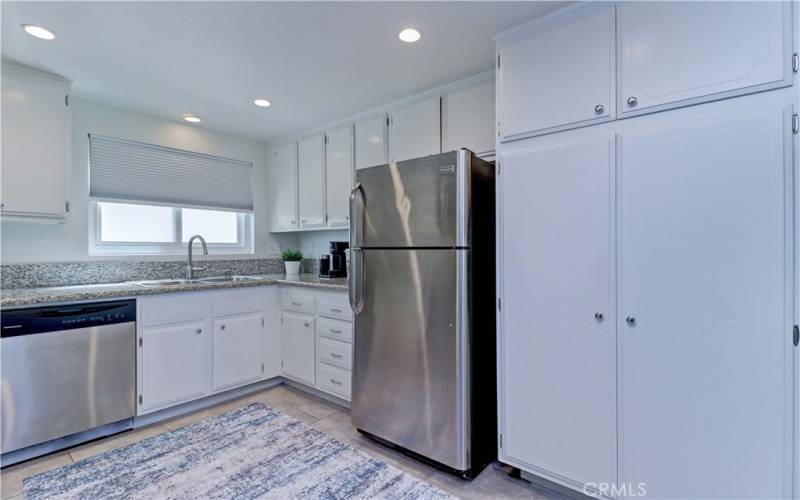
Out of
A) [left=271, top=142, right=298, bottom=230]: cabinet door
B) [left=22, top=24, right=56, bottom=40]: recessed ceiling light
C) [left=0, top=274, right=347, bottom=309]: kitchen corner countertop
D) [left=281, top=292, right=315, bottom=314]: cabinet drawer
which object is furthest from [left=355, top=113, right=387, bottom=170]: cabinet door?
[left=22, top=24, right=56, bottom=40]: recessed ceiling light

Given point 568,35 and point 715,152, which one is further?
point 568,35

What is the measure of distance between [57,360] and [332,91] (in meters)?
2.37

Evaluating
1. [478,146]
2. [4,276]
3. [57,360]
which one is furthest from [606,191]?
[4,276]

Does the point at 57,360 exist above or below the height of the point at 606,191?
below

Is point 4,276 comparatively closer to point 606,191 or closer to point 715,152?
point 606,191

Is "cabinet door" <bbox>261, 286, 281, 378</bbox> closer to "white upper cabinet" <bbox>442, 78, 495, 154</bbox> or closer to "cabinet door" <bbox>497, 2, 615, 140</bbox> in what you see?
"white upper cabinet" <bbox>442, 78, 495, 154</bbox>

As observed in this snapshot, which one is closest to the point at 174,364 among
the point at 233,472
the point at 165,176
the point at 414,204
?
the point at 233,472

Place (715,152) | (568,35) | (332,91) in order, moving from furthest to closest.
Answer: (332,91), (568,35), (715,152)

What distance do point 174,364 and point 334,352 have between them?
1110 mm

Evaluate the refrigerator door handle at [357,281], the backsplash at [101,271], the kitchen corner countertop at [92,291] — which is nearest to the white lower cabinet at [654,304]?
the refrigerator door handle at [357,281]

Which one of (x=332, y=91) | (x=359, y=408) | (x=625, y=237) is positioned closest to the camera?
(x=625, y=237)

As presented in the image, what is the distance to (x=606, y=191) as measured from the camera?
1.65 metres

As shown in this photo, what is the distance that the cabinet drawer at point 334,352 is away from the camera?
8.96ft

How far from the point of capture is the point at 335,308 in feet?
9.20
